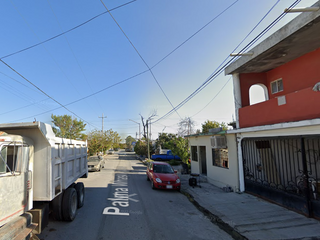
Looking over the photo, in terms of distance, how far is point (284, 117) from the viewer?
689 cm

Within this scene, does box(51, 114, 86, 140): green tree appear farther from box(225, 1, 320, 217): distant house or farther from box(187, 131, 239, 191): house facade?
box(225, 1, 320, 217): distant house

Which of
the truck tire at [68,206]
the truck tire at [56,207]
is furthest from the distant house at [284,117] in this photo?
the truck tire at [56,207]

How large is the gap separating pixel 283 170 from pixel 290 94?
3.31 m

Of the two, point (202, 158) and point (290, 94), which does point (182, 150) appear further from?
point (290, 94)

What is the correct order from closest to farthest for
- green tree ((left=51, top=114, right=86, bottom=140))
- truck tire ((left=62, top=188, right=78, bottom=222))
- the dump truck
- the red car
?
1. the dump truck
2. truck tire ((left=62, top=188, right=78, bottom=222))
3. the red car
4. green tree ((left=51, top=114, right=86, bottom=140))

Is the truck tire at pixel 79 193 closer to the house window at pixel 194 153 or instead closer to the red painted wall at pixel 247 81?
the red painted wall at pixel 247 81

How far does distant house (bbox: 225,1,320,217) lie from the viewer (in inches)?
240

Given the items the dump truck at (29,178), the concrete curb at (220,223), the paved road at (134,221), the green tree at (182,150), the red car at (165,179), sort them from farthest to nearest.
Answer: the green tree at (182,150) < the red car at (165,179) < the concrete curb at (220,223) < the paved road at (134,221) < the dump truck at (29,178)

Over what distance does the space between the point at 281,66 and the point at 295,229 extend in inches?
276

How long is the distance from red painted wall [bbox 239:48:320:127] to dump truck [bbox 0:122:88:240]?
7306mm

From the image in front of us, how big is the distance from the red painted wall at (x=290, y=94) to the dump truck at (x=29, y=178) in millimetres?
7306

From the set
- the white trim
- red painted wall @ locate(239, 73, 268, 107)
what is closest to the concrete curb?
the white trim

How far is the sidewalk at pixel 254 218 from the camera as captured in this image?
503cm

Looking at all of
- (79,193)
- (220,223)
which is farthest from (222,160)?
(79,193)
